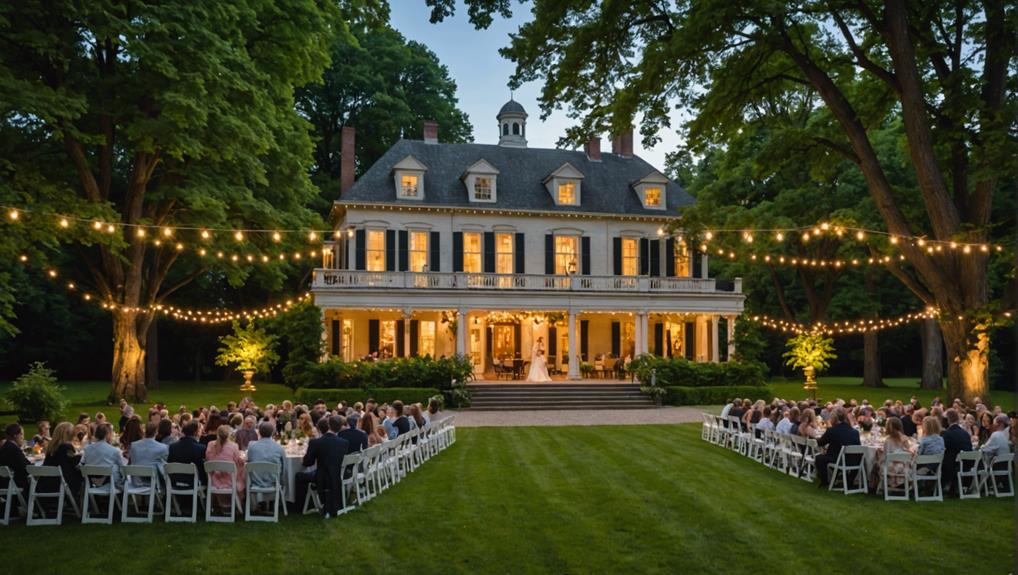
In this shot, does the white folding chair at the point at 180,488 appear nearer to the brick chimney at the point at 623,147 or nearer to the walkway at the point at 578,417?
the walkway at the point at 578,417

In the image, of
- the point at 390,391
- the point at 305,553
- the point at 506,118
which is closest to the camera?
the point at 305,553

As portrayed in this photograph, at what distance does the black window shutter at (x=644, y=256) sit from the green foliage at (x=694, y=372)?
230 inches

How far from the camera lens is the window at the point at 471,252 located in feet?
103

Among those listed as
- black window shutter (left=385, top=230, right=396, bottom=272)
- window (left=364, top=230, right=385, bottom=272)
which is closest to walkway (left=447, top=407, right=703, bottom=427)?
black window shutter (left=385, top=230, right=396, bottom=272)

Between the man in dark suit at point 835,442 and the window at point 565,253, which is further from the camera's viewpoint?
the window at point 565,253

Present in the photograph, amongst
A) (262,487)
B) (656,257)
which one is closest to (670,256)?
(656,257)

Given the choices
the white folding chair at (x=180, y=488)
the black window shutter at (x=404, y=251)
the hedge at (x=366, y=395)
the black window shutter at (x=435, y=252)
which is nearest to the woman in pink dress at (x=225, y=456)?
the white folding chair at (x=180, y=488)

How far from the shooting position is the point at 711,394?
27500 millimetres

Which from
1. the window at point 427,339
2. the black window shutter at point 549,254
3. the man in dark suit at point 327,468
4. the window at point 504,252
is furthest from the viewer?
the window at point 427,339

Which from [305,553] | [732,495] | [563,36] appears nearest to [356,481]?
[305,553]

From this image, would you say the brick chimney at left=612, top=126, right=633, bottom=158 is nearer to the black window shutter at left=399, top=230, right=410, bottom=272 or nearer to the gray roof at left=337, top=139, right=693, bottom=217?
the gray roof at left=337, top=139, right=693, bottom=217

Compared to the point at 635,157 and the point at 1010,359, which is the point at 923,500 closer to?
the point at 635,157

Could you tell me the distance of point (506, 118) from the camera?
37219 millimetres

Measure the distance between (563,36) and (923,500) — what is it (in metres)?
8.67
